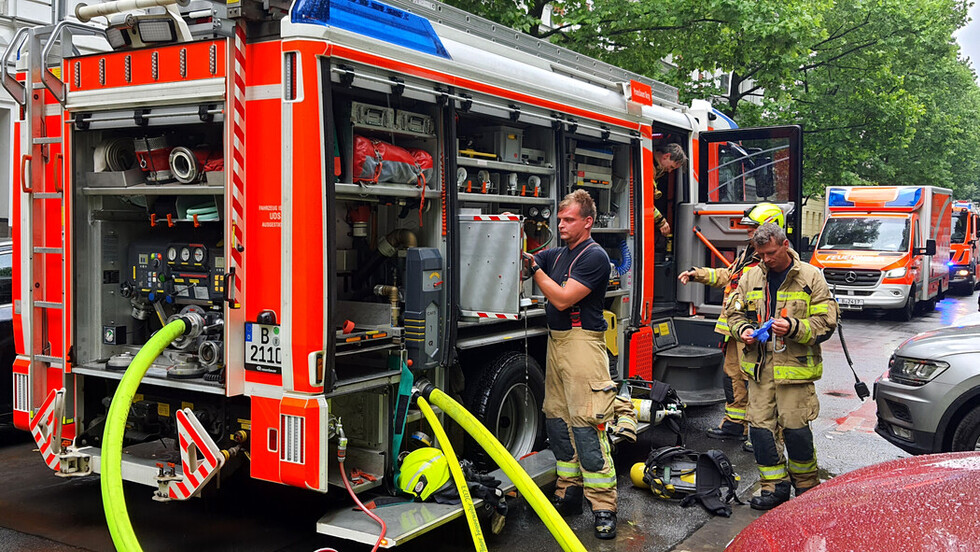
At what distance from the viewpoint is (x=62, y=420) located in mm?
5426

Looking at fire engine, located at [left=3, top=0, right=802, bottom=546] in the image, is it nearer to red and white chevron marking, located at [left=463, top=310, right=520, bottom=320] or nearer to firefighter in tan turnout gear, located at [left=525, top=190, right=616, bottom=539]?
red and white chevron marking, located at [left=463, top=310, right=520, bottom=320]

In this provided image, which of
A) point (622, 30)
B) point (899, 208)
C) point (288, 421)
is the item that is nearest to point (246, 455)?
point (288, 421)

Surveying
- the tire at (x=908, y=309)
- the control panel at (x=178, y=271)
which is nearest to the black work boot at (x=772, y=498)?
the control panel at (x=178, y=271)

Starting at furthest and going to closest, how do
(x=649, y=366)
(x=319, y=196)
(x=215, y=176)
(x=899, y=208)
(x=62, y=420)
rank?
(x=899, y=208) → (x=649, y=366) → (x=62, y=420) → (x=215, y=176) → (x=319, y=196)

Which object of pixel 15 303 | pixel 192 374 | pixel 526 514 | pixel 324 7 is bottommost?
pixel 526 514

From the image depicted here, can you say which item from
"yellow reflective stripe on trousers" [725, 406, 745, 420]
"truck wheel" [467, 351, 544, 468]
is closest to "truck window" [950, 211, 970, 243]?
"yellow reflective stripe on trousers" [725, 406, 745, 420]

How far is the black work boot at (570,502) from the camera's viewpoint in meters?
5.73

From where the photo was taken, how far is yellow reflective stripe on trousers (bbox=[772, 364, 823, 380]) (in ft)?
19.1

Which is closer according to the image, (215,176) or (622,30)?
(215,176)

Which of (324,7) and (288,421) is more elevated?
(324,7)

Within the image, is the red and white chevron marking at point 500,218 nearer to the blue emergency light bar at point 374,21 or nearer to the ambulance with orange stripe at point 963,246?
the blue emergency light bar at point 374,21

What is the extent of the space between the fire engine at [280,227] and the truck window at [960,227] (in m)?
23.3

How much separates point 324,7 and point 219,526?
3166 mm

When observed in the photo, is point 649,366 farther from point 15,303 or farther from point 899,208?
point 899,208
